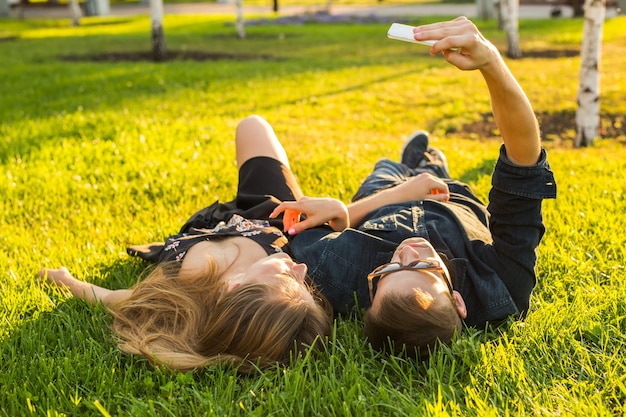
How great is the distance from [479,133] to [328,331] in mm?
5496

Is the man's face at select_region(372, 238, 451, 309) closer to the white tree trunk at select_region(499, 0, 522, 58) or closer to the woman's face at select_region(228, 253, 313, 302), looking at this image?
the woman's face at select_region(228, 253, 313, 302)

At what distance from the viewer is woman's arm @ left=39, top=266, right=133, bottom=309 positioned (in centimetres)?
379

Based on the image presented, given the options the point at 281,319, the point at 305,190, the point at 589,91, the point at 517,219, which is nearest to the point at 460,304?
the point at 517,219

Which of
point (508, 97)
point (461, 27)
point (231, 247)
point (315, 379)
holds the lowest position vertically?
point (315, 379)

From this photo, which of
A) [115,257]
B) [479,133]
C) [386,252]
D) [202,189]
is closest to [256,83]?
[479,133]

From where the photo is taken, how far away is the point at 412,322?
2904mm

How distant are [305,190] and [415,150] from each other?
109cm

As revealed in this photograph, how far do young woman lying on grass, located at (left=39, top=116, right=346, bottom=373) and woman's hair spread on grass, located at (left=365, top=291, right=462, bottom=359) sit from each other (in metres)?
0.31

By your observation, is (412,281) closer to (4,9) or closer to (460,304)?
(460,304)

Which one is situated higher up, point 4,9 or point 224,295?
point 4,9

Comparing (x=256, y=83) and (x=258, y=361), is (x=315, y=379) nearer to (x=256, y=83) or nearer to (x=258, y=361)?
(x=258, y=361)

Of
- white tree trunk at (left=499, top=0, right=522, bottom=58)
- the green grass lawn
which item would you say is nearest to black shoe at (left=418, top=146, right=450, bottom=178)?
the green grass lawn

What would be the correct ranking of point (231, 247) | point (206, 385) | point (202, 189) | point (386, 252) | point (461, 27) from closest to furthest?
point (461, 27) → point (206, 385) → point (386, 252) → point (231, 247) → point (202, 189)

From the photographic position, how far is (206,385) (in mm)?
2988
